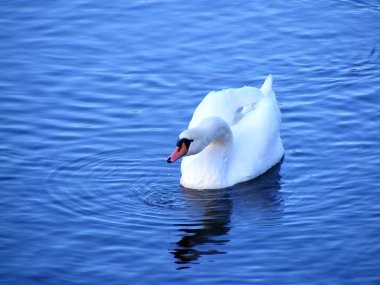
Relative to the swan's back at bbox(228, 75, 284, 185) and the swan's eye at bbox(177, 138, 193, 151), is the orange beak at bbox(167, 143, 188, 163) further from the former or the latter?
the swan's back at bbox(228, 75, 284, 185)

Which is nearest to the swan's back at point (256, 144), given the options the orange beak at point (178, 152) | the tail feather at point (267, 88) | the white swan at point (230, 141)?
the white swan at point (230, 141)

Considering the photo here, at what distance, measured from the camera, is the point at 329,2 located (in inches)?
813

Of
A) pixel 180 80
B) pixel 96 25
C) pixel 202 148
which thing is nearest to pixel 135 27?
pixel 96 25

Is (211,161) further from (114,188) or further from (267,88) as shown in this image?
(267,88)

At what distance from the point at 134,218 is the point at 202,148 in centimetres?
147

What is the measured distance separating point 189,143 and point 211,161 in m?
0.64

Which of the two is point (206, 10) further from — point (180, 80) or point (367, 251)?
point (367, 251)

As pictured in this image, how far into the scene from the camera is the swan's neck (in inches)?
565

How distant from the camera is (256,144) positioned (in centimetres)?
1480

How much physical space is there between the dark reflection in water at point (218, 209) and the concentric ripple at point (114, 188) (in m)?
0.31

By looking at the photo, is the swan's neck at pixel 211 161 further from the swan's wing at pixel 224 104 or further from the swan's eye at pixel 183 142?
the swan's wing at pixel 224 104

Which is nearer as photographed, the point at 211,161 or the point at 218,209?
the point at 218,209

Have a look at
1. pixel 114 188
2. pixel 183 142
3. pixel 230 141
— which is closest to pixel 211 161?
pixel 230 141

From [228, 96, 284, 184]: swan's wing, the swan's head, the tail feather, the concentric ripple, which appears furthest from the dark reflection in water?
the tail feather
